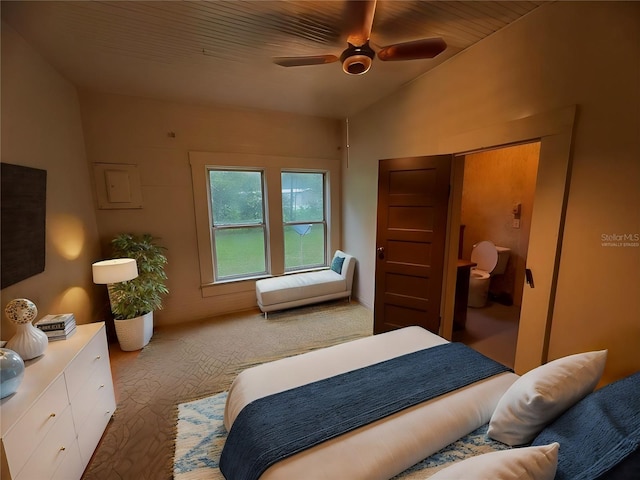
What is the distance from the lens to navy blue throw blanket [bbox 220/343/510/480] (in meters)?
1.09

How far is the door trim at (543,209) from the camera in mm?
1713

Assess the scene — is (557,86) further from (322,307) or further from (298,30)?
(322,307)

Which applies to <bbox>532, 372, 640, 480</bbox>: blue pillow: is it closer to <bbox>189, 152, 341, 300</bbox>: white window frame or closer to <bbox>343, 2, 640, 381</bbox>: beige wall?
<bbox>343, 2, 640, 381</bbox>: beige wall

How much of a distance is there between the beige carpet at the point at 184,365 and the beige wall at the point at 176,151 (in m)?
0.34

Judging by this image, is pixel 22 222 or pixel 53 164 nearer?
pixel 22 222

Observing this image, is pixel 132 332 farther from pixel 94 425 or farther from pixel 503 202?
pixel 503 202

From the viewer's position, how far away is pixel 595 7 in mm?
1503

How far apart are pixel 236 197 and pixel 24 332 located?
2618 mm

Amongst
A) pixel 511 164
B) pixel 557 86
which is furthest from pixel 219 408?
pixel 511 164

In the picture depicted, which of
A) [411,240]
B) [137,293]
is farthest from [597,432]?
[137,293]

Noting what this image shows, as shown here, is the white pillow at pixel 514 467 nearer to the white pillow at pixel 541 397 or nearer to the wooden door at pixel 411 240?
the white pillow at pixel 541 397

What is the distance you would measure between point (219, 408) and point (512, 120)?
311 cm

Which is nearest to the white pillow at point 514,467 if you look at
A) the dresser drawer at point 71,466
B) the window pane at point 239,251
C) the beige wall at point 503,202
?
the dresser drawer at point 71,466

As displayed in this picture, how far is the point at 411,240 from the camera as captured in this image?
110 inches
